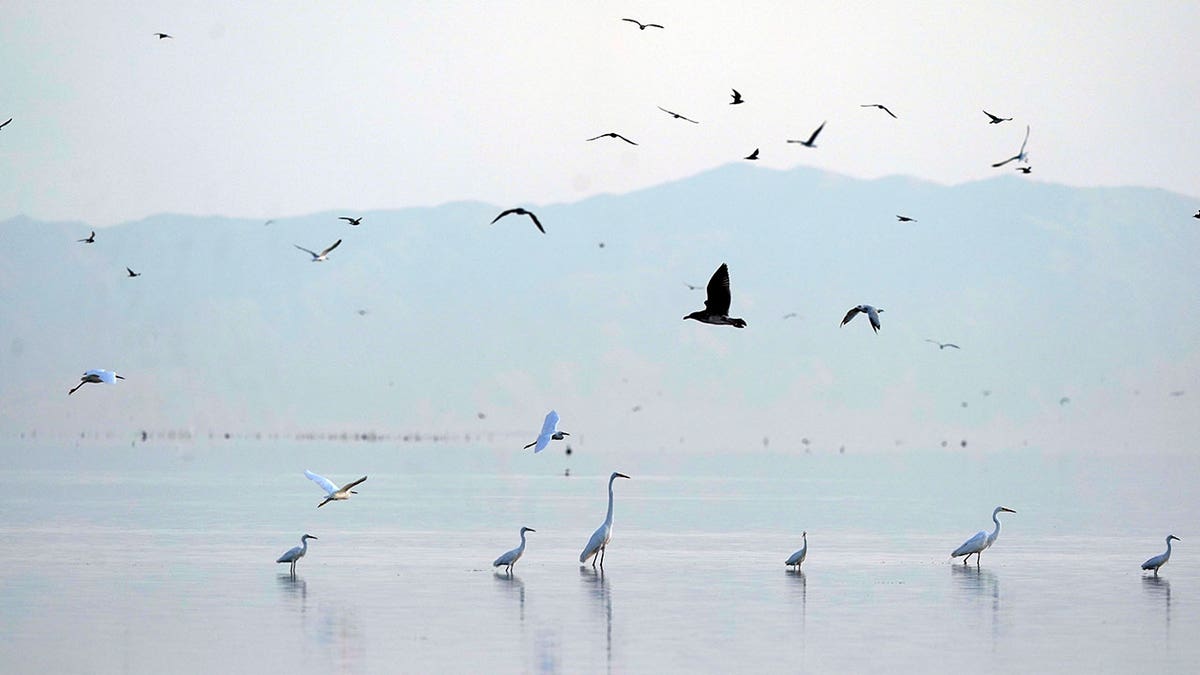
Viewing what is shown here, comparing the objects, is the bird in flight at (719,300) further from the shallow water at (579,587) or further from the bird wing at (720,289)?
the shallow water at (579,587)

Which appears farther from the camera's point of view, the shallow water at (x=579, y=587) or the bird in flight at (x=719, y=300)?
the bird in flight at (x=719, y=300)

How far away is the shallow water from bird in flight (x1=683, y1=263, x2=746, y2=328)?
380 cm

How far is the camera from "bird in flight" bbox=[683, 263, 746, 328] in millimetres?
22188

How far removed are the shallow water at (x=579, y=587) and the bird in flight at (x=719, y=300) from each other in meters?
3.80

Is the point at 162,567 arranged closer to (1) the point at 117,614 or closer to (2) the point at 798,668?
(1) the point at 117,614

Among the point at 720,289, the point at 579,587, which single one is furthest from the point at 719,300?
the point at 579,587

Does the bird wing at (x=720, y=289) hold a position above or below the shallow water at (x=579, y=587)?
above

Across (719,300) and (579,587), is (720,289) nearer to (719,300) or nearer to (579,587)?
(719,300)

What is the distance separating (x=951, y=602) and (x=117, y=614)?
1107cm

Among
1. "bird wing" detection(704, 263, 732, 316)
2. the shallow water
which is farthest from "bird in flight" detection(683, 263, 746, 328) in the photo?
the shallow water

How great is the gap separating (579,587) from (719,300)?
215 inches

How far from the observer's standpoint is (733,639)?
20.2 meters

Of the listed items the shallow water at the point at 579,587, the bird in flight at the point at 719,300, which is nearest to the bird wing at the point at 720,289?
the bird in flight at the point at 719,300

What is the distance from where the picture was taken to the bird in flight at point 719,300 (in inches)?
874
